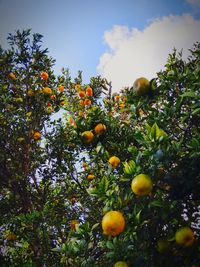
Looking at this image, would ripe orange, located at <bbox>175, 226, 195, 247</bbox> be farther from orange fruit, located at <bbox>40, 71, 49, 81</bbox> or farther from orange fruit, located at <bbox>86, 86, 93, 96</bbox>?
orange fruit, located at <bbox>86, 86, 93, 96</bbox>

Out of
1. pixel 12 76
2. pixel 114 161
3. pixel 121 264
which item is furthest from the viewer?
pixel 12 76

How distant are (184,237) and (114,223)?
698 mm

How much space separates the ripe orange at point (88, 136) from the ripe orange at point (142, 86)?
852mm

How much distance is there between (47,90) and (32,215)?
2922mm

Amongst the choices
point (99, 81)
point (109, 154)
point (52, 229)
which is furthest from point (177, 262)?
point (99, 81)

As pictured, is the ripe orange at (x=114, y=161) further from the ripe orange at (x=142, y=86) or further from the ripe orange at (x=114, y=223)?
the ripe orange at (x=142, y=86)

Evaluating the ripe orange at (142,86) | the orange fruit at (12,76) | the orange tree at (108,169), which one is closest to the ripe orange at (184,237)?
the orange tree at (108,169)

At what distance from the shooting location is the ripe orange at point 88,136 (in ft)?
11.6

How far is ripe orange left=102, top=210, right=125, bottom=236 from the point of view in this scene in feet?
7.66

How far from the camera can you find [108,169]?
122 inches

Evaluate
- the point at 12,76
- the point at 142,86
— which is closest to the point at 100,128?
the point at 142,86

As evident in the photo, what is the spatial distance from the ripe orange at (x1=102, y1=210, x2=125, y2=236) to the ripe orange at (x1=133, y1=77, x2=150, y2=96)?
1.70 meters

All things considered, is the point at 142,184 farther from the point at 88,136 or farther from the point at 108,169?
the point at 88,136

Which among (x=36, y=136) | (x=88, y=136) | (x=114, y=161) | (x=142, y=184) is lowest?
(x=142, y=184)
